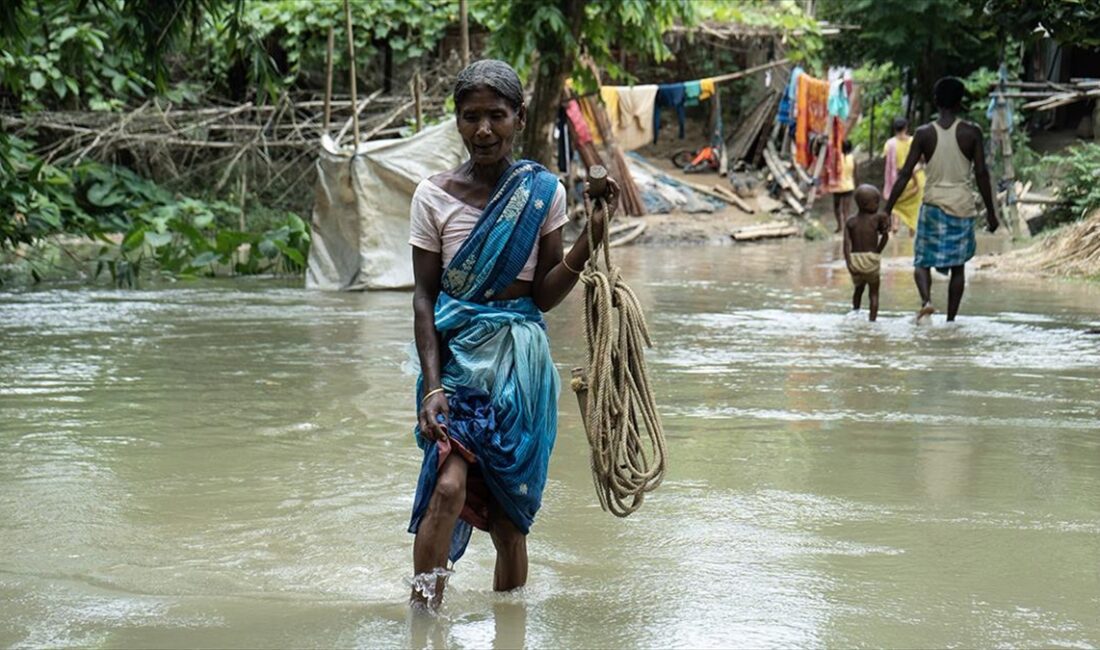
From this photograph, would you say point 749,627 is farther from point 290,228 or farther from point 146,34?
point 290,228

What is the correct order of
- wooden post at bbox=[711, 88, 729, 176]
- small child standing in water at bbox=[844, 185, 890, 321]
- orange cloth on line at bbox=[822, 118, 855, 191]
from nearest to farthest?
small child standing in water at bbox=[844, 185, 890, 321]
orange cloth on line at bbox=[822, 118, 855, 191]
wooden post at bbox=[711, 88, 729, 176]

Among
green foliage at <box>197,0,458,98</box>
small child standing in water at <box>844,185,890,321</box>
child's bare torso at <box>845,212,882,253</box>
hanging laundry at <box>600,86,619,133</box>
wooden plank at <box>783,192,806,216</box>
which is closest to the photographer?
small child standing in water at <box>844,185,890,321</box>

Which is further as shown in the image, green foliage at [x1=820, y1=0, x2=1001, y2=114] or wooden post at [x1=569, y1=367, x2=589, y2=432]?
green foliage at [x1=820, y1=0, x2=1001, y2=114]

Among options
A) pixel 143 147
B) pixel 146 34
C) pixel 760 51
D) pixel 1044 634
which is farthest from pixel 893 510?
pixel 760 51

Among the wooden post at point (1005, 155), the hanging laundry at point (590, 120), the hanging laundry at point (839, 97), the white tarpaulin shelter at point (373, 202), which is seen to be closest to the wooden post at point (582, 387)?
the white tarpaulin shelter at point (373, 202)

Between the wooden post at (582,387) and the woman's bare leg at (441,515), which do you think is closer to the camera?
the woman's bare leg at (441,515)

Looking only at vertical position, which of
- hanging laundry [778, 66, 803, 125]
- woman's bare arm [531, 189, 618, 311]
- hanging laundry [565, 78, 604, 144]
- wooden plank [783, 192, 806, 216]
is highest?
hanging laundry [778, 66, 803, 125]

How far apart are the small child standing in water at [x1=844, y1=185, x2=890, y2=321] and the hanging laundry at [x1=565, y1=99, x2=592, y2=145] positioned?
916 cm

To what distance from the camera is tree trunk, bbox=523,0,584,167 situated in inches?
484

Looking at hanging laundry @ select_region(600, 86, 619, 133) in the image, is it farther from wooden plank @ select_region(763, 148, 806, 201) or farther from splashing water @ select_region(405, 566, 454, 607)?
splashing water @ select_region(405, 566, 454, 607)

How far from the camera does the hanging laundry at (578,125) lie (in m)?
19.1

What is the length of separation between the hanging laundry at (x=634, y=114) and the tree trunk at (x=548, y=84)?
21.9 feet

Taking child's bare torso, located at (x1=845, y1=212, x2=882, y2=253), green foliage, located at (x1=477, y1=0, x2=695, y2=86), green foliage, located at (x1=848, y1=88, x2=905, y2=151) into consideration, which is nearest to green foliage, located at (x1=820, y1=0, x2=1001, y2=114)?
green foliage, located at (x1=848, y1=88, x2=905, y2=151)

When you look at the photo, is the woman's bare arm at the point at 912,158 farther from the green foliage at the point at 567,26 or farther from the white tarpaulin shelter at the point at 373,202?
the white tarpaulin shelter at the point at 373,202
